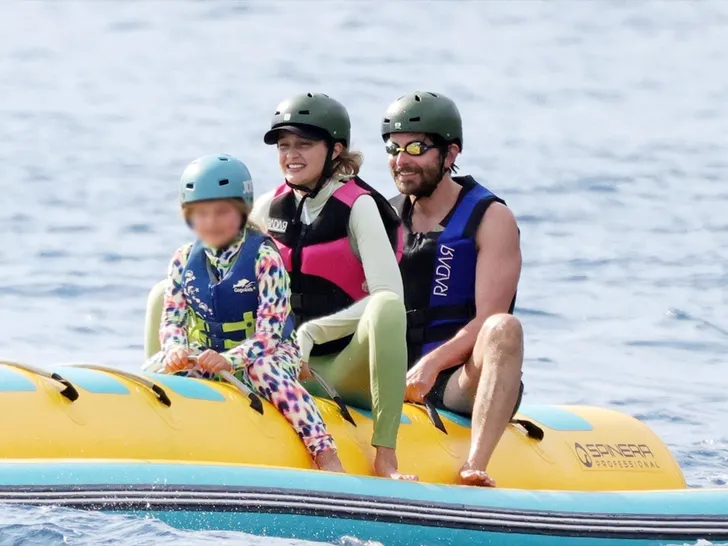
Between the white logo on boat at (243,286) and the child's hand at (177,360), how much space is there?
28 cm

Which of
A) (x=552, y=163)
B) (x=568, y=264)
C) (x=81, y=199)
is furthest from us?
(x=552, y=163)

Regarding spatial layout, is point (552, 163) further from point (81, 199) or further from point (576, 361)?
point (576, 361)

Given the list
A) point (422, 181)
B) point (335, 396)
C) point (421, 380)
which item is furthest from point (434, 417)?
point (422, 181)

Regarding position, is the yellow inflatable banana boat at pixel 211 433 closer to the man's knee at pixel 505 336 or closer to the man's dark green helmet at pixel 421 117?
the man's knee at pixel 505 336

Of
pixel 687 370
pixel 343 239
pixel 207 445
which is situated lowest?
pixel 687 370

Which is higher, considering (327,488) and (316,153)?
(316,153)

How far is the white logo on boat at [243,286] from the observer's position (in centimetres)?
578

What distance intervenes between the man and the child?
2.51ft

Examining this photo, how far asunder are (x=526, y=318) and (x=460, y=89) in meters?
7.43

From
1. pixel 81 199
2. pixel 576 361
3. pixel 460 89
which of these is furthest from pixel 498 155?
pixel 576 361

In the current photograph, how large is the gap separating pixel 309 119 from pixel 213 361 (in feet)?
3.64

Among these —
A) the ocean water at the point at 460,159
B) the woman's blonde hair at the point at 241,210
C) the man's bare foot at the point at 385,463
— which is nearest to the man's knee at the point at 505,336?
the man's bare foot at the point at 385,463

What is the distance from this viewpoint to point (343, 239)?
6.31 m

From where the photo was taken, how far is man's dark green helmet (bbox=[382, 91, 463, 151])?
261 inches
